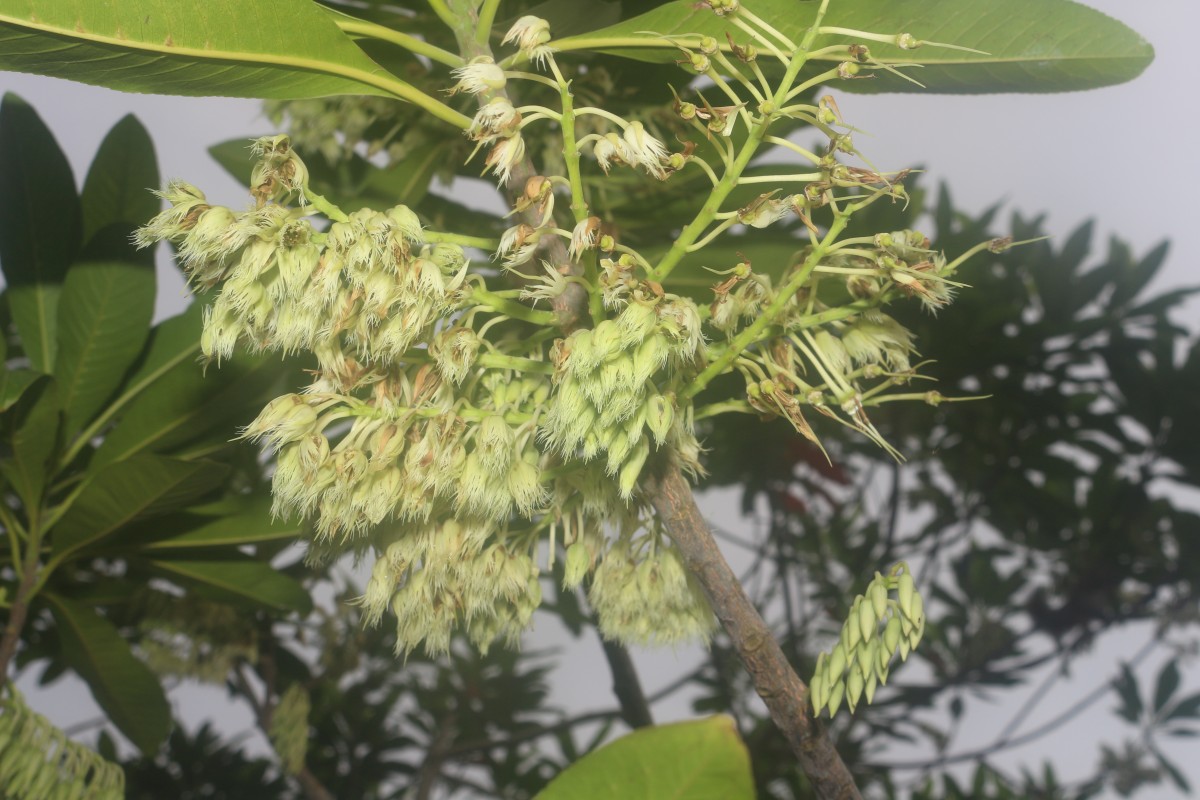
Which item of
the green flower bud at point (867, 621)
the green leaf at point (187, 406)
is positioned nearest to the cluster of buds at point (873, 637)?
the green flower bud at point (867, 621)

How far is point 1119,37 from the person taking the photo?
0.63 m

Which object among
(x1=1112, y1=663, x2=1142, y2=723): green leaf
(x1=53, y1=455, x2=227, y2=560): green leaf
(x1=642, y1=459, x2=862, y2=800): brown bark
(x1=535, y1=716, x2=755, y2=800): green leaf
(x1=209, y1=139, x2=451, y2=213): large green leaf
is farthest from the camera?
(x1=1112, y1=663, x2=1142, y2=723): green leaf

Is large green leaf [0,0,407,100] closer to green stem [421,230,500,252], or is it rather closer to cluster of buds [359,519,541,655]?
green stem [421,230,500,252]

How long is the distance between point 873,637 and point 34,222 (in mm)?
765

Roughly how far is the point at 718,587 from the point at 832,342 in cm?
15

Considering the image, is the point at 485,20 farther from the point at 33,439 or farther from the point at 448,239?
the point at 33,439

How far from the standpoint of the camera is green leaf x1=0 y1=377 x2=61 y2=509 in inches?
31.8

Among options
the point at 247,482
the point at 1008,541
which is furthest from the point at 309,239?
the point at 1008,541

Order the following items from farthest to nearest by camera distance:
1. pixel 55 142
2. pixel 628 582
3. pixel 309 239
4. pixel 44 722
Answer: pixel 55 142, pixel 44 722, pixel 628 582, pixel 309 239

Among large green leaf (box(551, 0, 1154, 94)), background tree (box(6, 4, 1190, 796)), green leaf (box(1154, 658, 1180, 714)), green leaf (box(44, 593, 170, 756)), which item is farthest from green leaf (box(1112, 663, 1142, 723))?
green leaf (box(44, 593, 170, 756))

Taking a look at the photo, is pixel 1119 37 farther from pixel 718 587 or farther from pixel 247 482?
pixel 247 482

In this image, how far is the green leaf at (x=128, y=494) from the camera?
30.5 inches

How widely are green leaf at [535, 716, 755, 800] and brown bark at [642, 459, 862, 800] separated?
109 mm

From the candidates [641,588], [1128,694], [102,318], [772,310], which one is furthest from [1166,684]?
[102,318]
